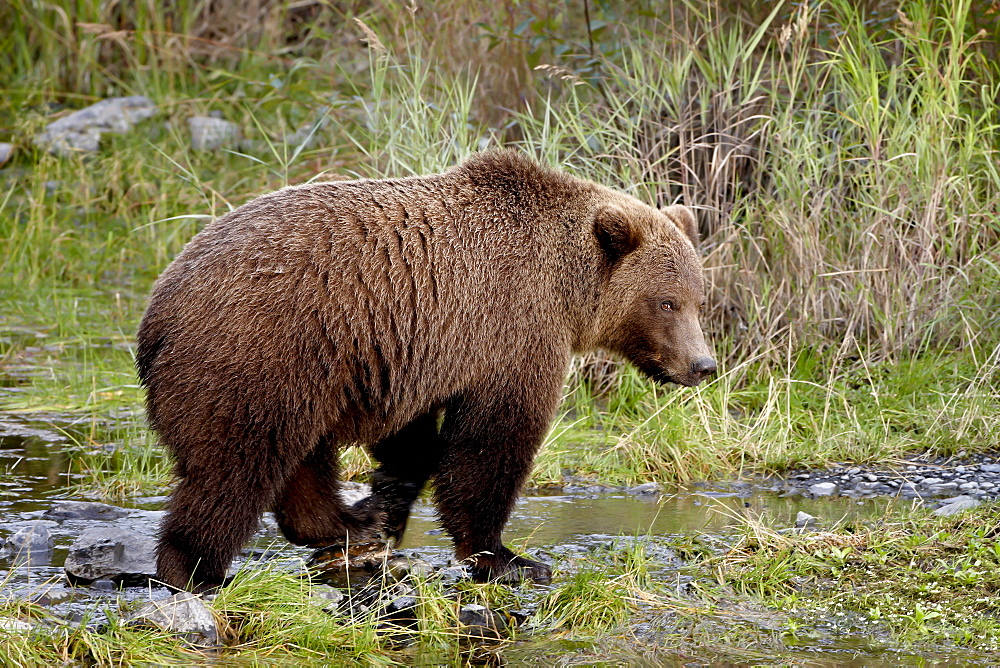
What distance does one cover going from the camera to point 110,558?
17.5 ft

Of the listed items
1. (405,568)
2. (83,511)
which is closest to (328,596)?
(405,568)

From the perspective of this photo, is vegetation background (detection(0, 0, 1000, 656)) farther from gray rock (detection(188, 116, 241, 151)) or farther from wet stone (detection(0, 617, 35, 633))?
gray rock (detection(188, 116, 241, 151))

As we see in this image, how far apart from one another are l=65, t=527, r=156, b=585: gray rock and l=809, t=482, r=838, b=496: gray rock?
352 cm

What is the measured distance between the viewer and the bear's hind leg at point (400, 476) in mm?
6082

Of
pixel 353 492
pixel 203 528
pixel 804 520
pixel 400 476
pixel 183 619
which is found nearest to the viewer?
pixel 183 619

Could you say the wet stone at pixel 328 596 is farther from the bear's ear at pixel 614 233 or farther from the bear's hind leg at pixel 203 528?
the bear's ear at pixel 614 233

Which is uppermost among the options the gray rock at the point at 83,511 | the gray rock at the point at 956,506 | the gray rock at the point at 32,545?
the gray rock at the point at 32,545

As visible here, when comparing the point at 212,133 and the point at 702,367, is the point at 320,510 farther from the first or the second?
the point at 212,133

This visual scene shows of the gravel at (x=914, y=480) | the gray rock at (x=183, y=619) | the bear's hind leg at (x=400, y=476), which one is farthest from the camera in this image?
the gravel at (x=914, y=480)

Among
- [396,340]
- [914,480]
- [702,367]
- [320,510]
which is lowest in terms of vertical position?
[914,480]

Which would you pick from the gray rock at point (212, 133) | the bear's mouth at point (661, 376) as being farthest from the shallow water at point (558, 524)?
the gray rock at point (212, 133)

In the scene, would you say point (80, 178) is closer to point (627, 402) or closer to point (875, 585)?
point (627, 402)

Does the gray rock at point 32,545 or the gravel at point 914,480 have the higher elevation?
the gray rock at point 32,545

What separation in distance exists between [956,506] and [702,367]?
1550mm
